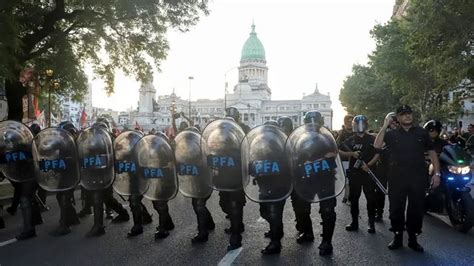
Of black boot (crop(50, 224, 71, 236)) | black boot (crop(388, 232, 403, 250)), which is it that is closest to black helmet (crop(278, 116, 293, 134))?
black boot (crop(388, 232, 403, 250))

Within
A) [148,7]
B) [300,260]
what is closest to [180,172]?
[300,260]

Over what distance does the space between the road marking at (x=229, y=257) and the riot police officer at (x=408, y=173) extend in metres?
1.90

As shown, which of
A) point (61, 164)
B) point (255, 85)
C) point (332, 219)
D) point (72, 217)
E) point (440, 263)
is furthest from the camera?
point (255, 85)

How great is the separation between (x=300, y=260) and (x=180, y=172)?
6.74 feet

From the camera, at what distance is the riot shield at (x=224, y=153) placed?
641 centimetres

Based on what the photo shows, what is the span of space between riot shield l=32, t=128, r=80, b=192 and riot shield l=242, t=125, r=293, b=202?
8.69 ft

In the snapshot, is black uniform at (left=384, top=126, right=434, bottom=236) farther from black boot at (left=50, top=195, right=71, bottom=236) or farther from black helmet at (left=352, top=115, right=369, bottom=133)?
black boot at (left=50, top=195, right=71, bottom=236)

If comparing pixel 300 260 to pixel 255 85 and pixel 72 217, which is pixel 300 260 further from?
pixel 255 85

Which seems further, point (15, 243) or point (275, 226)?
point (15, 243)

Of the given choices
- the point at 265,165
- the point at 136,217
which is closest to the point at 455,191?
the point at 265,165

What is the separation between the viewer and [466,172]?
7492 mm

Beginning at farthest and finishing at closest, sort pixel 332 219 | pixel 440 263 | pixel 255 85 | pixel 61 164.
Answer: pixel 255 85 < pixel 61 164 < pixel 332 219 < pixel 440 263

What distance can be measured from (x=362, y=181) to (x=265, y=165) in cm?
240

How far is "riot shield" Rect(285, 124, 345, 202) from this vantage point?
5.96m
